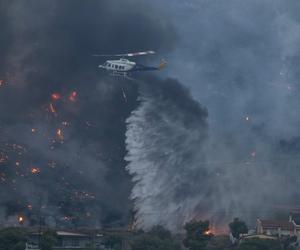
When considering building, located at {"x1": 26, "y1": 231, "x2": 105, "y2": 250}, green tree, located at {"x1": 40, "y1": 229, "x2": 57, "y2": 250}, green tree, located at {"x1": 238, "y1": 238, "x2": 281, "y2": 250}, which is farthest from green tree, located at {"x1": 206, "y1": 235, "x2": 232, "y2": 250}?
green tree, located at {"x1": 40, "y1": 229, "x2": 57, "y2": 250}

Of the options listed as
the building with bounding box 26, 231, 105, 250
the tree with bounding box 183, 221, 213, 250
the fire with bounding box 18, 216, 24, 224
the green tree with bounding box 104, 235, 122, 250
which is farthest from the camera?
the fire with bounding box 18, 216, 24, 224

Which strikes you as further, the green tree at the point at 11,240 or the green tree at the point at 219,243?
the green tree at the point at 219,243

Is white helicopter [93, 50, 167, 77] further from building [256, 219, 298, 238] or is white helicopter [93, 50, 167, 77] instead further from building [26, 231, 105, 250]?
building [256, 219, 298, 238]

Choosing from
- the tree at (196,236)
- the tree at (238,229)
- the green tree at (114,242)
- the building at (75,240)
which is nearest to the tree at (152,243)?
the tree at (196,236)

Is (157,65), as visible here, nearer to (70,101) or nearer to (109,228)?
A: (70,101)

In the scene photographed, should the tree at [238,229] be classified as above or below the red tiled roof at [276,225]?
below

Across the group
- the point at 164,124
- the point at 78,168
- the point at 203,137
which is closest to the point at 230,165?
the point at 203,137

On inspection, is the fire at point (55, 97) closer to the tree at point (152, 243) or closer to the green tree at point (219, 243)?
the tree at point (152, 243)
